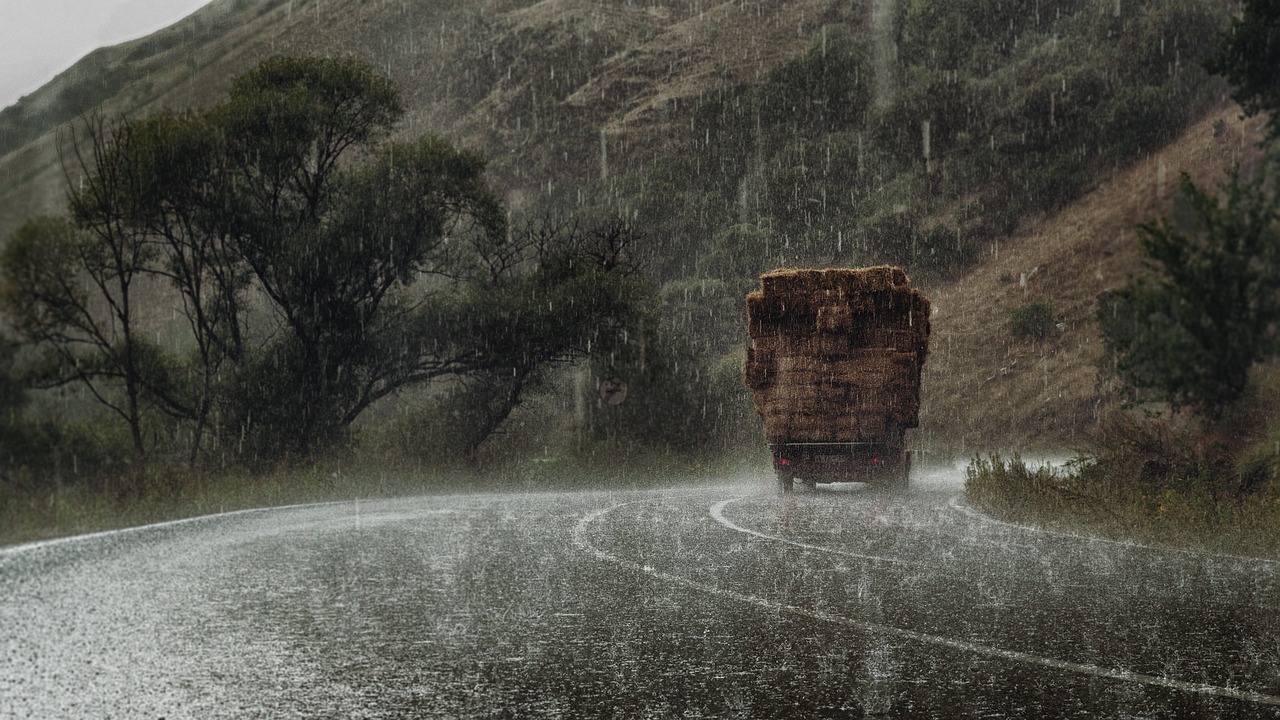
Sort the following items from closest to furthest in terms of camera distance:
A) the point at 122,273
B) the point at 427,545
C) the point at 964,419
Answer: the point at 427,545
the point at 122,273
the point at 964,419

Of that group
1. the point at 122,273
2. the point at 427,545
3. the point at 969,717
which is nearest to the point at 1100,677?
the point at 969,717

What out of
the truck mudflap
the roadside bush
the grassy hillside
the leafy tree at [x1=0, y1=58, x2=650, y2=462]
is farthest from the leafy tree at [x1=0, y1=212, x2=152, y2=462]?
the roadside bush

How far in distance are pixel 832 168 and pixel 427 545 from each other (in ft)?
197

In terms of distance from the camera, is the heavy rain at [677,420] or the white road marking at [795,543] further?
the white road marking at [795,543]

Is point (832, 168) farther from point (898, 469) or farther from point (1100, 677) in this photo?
point (1100, 677)

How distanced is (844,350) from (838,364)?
0.86 ft

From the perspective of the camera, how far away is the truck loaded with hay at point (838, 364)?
19.6m

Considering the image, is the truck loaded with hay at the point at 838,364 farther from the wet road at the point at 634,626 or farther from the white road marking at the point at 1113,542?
the wet road at the point at 634,626

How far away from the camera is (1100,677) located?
Answer: 5.61 meters

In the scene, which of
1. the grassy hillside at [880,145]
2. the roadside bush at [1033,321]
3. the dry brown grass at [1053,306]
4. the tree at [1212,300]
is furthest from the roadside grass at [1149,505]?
the roadside bush at [1033,321]

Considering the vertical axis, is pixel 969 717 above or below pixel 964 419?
above

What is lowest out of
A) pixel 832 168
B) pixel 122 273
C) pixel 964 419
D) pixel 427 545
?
pixel 964 419

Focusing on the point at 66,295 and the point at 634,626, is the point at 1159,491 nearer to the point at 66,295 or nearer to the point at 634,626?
the point at 634,626

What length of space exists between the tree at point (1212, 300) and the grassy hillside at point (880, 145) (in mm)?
15418
